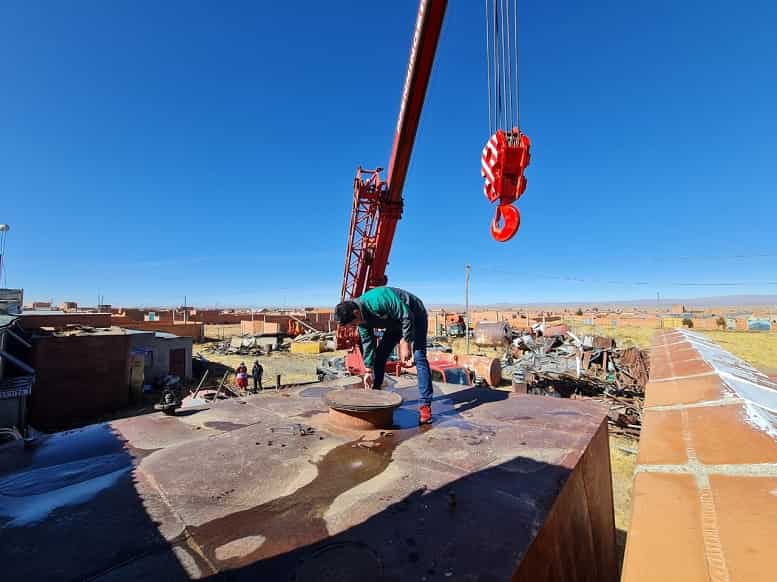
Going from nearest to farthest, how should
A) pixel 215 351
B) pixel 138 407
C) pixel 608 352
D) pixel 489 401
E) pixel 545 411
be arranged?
pixel 545 411, pixel 489 401, pixel 138 407, pixel 608 352, pixel 215 351

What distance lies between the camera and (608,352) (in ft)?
53.4

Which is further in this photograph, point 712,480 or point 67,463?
point 67,463

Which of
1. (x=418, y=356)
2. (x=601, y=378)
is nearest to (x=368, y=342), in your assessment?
(x=418, y=356)

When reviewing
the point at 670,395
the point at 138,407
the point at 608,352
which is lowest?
the point at 138,407

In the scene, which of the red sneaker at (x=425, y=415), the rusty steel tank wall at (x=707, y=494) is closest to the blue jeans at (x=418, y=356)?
the red sneaker at (x=425, y=415)

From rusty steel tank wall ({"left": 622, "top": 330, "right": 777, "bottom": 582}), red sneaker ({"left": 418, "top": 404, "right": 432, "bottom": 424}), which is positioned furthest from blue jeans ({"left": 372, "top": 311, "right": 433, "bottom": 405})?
rusty steel tank wall ({"left": 622, "top": 330, "right": 777, "bottom": 582})

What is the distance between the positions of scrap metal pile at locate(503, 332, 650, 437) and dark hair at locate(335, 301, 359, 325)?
1081 cm

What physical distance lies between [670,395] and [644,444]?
4.34ft

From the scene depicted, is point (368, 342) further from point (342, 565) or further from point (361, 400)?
point (342, 565)

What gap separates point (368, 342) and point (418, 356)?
0.71 m

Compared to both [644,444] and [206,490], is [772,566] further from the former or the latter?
[206,490]

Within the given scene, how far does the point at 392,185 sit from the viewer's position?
37.1 feet

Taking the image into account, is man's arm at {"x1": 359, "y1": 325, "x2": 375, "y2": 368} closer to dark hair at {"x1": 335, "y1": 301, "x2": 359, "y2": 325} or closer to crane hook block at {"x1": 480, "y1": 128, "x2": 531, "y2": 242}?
dark hair at {"x1": 335, "y1": 301, "x2": 359, "y2": 325}

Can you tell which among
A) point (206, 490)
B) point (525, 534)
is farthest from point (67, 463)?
point (525, 534)
